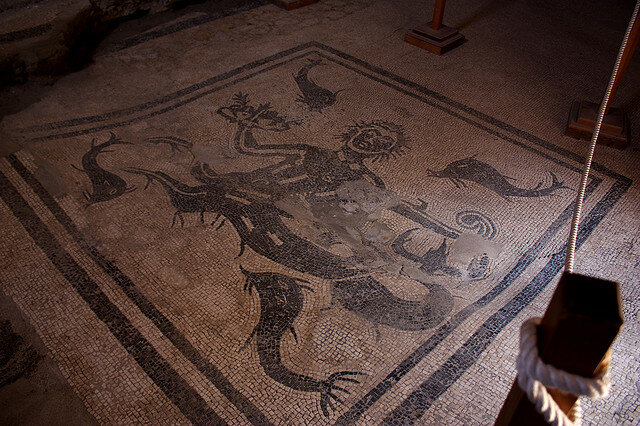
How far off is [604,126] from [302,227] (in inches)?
73.1

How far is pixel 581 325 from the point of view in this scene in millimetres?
573

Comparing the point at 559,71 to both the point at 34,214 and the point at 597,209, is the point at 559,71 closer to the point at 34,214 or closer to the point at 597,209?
the point at 597,209

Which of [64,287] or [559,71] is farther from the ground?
[559,71]

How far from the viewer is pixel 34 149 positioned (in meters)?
2.48

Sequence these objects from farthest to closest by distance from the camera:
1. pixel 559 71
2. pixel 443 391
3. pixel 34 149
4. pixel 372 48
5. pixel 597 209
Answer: pixel 372 48 → pixel 559 71 → pixel 34 149 → pixel 597 209 → pixel 443 391

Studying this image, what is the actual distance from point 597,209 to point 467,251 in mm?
736

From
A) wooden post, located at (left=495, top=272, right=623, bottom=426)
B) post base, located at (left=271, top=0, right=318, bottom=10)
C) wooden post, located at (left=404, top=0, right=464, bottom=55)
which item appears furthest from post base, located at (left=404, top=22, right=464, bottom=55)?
wooden post, located at (left=495, top=272, right=623, bottom=426)

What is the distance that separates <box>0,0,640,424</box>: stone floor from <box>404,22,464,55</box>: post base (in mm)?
94

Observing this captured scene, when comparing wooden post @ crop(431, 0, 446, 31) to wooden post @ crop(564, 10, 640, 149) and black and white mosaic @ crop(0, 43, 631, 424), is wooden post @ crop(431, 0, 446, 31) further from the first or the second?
wooden post @ crop(564, 10, 640, 149)

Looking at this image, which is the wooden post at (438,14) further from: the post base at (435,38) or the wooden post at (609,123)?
the wooden post at (609,123)

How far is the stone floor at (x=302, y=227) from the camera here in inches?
61.7

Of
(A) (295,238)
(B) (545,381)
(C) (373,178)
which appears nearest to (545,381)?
(B) (545,381)

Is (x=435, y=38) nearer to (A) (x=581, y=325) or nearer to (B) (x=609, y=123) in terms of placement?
(B) (x=609, y=123)

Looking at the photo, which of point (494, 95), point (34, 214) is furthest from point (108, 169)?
point (494, 95)
